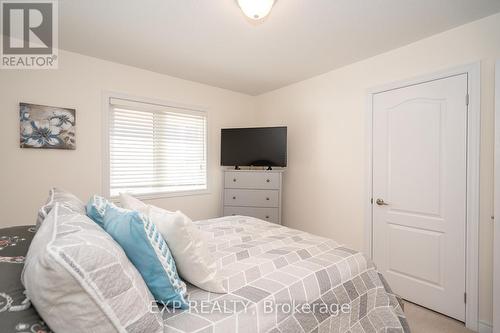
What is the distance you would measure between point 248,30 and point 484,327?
3048 millimetres

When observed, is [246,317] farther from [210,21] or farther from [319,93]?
[319,93]

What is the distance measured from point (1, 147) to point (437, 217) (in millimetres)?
3956

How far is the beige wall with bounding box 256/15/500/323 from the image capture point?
190cm

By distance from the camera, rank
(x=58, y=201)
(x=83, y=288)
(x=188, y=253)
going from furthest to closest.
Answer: (x=58, y=201) → (x=188, y=253) → (x=83, y=288)

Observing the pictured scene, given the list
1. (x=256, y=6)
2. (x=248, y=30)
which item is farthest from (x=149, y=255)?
(x=248, y=30)

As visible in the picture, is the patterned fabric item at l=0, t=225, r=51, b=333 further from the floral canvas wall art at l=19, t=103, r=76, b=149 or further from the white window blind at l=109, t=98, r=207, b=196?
the white window blind at l=109, t=98, r=207, b=196

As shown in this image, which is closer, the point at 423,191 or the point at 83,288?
the point at 83,288

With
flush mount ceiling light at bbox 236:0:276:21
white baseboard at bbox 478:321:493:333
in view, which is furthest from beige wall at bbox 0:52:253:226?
white baseboard at bbox 478:321:493:333

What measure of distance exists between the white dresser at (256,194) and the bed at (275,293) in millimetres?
1489

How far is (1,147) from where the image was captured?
2201mm

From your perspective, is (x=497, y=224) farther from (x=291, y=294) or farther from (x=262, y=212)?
(x=262, y=212)

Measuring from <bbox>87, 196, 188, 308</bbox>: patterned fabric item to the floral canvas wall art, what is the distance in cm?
202

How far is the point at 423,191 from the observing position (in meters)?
2.26

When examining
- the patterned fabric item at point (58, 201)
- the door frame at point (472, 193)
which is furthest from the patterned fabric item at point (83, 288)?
the door frame at point (472, 193)
